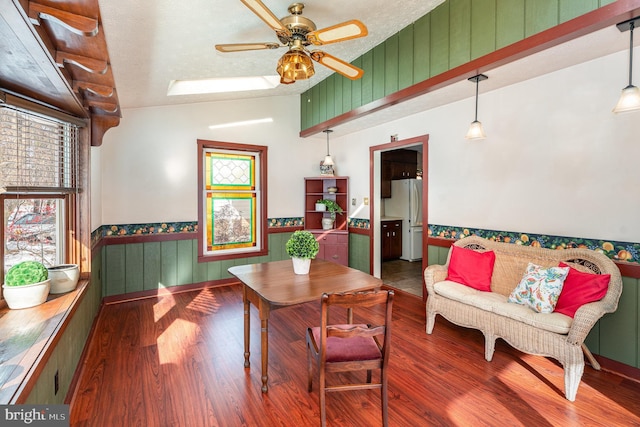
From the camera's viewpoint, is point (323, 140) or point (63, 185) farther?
point (323, 140)

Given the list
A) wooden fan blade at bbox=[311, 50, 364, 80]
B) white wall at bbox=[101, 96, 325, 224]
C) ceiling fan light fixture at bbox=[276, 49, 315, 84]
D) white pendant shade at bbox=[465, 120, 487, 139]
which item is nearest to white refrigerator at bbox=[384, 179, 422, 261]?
white wall at bbox=[101, 96, 325, 224]

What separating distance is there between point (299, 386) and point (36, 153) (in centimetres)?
244

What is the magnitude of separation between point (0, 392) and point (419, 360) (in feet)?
8.57

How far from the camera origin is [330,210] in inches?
218

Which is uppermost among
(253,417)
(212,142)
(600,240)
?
(212,142)

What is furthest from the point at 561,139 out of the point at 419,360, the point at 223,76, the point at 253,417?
the point at 223,76

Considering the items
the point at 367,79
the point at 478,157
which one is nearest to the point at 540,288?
the point at 478,157

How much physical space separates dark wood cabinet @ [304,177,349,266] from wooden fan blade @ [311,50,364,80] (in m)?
2.87

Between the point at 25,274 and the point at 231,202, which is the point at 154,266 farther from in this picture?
the point at 25,274

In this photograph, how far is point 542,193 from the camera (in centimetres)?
294

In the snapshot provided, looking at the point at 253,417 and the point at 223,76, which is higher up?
the point at 223,76

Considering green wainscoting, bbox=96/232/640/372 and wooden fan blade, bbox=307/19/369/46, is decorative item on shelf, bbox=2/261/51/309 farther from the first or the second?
wooden fan blade, bbox=307/19/369/46

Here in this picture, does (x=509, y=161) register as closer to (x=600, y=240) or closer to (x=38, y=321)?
(x=600, y=240)

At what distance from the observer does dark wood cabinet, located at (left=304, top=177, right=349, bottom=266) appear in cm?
536
